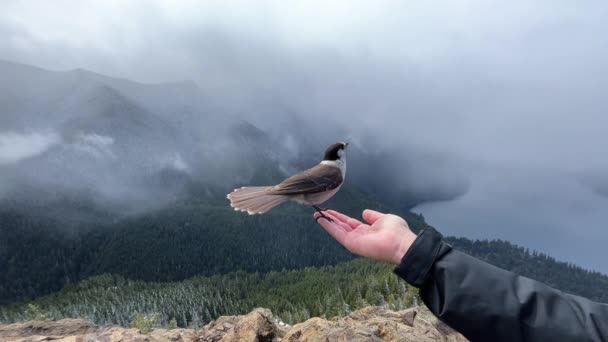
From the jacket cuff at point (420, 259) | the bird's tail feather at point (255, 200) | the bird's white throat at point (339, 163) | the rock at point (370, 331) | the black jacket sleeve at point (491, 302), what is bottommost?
the rock at point (370, 331)

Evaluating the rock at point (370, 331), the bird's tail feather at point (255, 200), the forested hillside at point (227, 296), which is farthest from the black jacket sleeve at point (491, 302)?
the forested hillside at point (227, 296)

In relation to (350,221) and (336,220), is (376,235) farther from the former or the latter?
(336,220)

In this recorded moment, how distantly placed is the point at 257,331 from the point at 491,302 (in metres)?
9.25

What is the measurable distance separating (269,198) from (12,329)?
12.2 meters

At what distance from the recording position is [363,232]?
7.24 m

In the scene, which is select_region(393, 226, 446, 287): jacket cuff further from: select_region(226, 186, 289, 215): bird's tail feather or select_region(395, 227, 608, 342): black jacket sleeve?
select_region(226, 186, 289, 215): bird's tail feather

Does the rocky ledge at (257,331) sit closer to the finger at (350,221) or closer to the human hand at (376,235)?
the finger at (350,221)

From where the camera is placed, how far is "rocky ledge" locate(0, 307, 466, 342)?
12164 mm

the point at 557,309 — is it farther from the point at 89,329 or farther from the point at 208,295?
the point at 208,295

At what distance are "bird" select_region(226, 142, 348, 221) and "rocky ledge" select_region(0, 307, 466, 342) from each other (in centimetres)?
483

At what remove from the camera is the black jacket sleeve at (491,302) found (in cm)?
505

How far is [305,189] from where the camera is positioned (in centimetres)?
885

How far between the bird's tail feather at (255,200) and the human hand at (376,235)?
4.07 feet

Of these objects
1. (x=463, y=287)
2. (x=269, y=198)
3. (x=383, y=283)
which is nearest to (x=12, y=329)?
(x=269, y=198)
